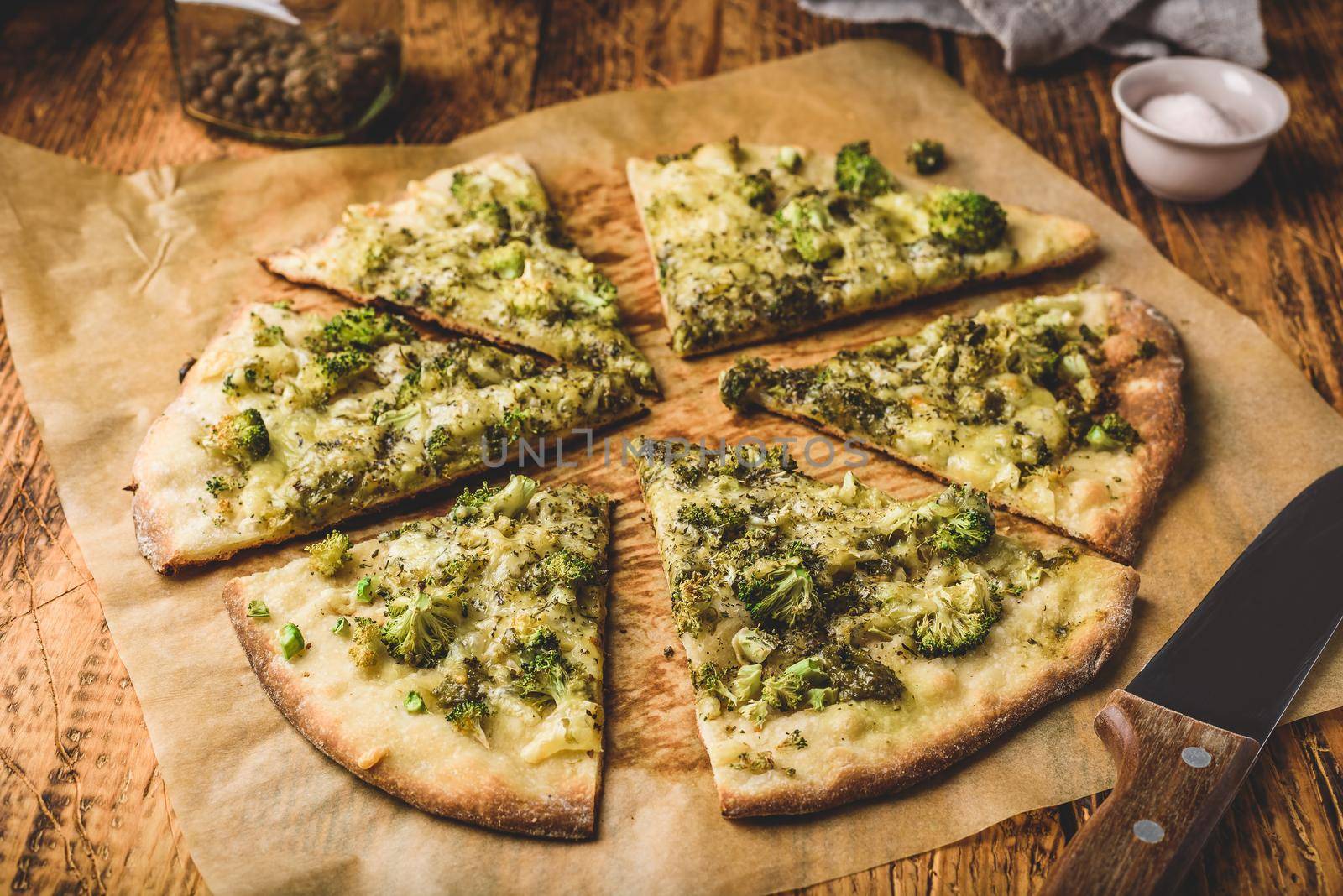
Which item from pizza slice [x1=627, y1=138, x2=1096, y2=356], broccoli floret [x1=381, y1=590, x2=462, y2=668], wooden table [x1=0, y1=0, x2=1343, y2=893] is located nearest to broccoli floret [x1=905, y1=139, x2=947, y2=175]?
pizza slice [x1=627, y1=138, x2=1096, y2=356]

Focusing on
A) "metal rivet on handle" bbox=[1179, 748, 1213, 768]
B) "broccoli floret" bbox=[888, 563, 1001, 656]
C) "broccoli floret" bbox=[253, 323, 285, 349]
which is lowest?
"broccoli floret" bbox=[888, 563, 1001, 656]

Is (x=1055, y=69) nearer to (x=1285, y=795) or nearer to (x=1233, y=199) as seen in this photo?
(x=1233, y=199)

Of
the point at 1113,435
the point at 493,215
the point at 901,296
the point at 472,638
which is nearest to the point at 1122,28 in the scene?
the point at 901,296

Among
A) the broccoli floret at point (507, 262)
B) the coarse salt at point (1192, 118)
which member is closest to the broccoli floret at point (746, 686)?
the broccoli floret at point (507, 262)

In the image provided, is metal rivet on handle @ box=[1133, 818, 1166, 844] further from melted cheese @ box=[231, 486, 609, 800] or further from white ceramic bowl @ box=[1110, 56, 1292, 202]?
white ceramic bowl @ box=[1110, 56, 1292, 202]

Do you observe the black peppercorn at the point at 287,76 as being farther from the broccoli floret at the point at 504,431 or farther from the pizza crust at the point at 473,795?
the pizza crust at the point at 473,795

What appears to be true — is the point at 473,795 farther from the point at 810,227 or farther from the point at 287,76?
the point at 287,76
